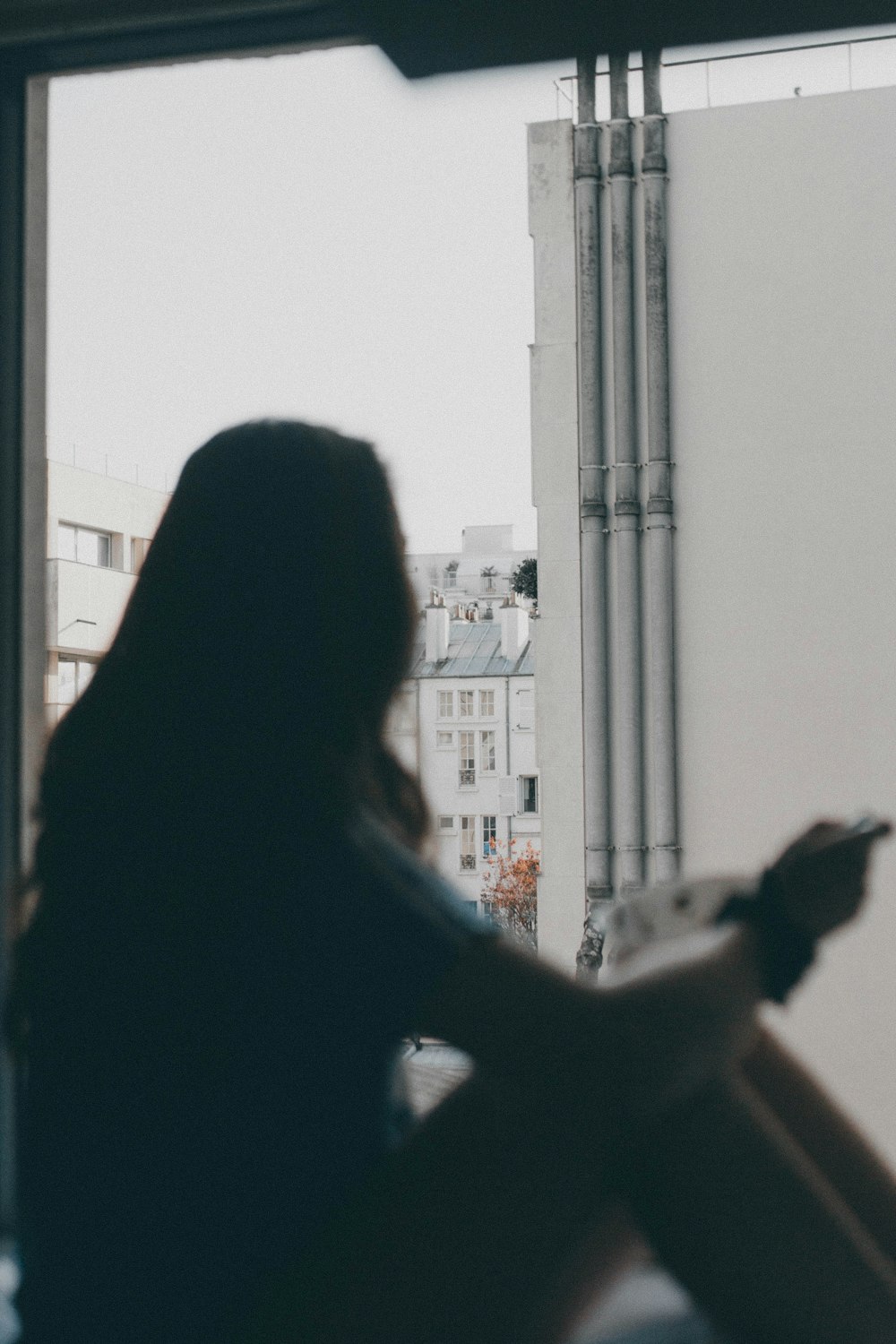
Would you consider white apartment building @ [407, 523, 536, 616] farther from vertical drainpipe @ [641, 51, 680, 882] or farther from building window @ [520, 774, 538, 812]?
vertical drainpipe @ [641, 51, 680, 882]

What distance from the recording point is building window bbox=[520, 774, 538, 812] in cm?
852

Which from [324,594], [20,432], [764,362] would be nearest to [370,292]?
[764,362]

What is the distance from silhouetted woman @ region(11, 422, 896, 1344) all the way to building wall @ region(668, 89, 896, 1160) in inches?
135

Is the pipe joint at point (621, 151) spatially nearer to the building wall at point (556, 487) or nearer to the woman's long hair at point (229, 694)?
the building wall at point (556, 487)

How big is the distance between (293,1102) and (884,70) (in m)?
4.10

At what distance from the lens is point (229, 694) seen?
2.02ft

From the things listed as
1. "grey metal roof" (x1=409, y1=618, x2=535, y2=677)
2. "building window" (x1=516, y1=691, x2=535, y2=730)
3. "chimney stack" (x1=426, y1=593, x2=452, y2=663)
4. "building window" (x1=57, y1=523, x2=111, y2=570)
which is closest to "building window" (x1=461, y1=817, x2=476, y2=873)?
"building window" (x1=516, y1=691, x2=535, y2=730)

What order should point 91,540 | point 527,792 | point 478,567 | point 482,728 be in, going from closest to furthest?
point 91,540
point 482,728
point 527,792
point 478,567

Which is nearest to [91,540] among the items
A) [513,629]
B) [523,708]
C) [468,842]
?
[513,629]

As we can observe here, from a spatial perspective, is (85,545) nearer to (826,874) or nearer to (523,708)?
(523,708)

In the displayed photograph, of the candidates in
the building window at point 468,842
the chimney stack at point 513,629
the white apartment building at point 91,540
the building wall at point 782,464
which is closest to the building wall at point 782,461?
the building wall at point 782,464

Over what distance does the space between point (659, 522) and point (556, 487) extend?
2.26 feet

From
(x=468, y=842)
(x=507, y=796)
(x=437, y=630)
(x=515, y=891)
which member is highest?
(x=437, y=630)

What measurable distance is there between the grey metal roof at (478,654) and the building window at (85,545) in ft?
6.82
